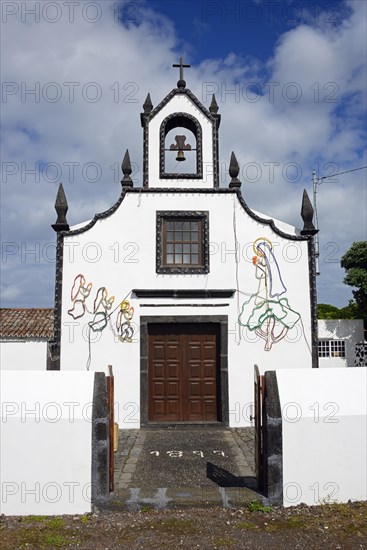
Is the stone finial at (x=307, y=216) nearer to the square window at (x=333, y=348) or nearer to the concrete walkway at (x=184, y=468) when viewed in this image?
the concrete walkway at (x=184, y=468)

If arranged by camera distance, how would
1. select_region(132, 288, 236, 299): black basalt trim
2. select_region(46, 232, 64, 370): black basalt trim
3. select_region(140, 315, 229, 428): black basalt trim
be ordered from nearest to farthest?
select_region(46, 232, 64, 370): black basalt trim < select_region(140, 315, 229, 428): black basalt trim < select_region(132, 288, 236, 299): black basalt trim

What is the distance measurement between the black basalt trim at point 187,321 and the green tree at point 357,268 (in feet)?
25.0

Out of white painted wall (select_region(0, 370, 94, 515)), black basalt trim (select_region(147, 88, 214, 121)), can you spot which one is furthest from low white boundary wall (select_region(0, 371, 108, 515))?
black basalt trim (select_region(147, 88, 214, 121))

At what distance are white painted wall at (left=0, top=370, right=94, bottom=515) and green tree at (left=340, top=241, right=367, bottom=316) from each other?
1293 cm

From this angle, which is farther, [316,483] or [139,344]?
[139,344]

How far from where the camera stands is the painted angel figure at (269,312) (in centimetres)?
1097

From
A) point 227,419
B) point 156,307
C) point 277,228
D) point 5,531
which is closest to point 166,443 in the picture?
point 227,419

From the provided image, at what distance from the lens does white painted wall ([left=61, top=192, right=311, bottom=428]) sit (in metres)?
10.8

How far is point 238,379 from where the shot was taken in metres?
10.9

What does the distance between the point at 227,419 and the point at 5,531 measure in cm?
616

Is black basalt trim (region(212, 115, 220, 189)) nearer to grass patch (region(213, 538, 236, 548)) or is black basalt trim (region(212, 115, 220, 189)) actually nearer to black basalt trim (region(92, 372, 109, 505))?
black basalt trim (region(92, 372, 109, 505))

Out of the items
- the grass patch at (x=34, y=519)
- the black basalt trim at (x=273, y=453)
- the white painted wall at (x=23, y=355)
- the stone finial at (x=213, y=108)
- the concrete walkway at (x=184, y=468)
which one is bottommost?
the grass patch at (x=34, y=519)

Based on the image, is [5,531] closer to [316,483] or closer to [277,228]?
[316,483]

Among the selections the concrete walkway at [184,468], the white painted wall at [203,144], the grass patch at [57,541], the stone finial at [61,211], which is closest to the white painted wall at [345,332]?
the concrete walkway at [184,468]
